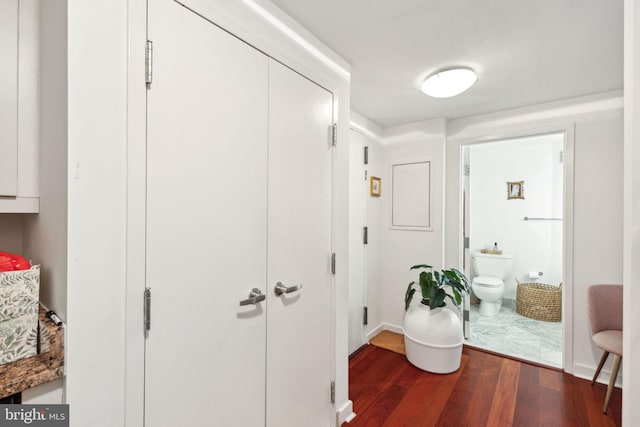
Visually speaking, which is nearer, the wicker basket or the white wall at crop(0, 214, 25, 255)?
the white wall at crop(0, 214, 25, 255)

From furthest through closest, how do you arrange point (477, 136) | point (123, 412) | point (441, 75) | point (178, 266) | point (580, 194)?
point (477, 136) < point (580, 194) < point (441, 75) < point (178, 266) < point (123, 412)

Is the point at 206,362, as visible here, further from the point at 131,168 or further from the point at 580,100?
the point at 580,100

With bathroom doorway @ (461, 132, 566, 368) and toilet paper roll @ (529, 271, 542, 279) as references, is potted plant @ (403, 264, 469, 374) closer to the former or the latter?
bathroom doorway @ (461, 132, 566, 368)

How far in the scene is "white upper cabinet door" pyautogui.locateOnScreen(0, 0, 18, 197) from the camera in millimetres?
838

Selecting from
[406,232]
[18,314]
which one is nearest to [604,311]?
[406,232]

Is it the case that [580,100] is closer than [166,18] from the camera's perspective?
No

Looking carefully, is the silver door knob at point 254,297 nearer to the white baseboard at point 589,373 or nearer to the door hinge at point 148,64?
the door hinge at point 148,64

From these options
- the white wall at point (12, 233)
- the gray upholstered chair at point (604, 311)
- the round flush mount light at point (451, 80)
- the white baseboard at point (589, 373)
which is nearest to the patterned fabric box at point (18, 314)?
the white wall at point (12, 233)

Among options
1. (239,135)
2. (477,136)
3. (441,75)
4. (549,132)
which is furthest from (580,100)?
(239,135)

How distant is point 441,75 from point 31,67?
214 centimetres

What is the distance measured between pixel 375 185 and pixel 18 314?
2733 mm

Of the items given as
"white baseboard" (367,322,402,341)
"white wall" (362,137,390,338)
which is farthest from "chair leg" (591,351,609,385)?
"white wall" (362,137,390,338)

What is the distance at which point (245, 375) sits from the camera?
1196mm

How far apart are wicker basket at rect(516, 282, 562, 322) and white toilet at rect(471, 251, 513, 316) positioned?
0.25 metres
